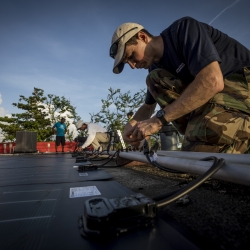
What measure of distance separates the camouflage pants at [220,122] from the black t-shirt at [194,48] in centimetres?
8

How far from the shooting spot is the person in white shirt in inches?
193

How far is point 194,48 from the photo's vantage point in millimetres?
925

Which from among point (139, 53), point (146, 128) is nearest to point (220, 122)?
point (146, 128)

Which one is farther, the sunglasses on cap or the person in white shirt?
the person in white shirt

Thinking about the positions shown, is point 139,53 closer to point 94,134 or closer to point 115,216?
point 115,216

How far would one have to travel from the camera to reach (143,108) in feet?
5.80

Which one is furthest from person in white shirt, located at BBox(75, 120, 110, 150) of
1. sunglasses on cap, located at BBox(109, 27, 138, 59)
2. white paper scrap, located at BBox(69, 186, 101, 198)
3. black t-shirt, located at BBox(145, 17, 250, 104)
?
white paper scrap, located at BBox(69, 186, 101, 198)

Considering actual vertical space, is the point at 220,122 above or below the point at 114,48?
below

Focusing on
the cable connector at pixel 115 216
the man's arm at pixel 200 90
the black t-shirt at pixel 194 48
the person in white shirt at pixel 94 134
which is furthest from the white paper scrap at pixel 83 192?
the person in white shirt at pixel 94 134

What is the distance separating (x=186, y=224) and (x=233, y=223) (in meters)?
0.11

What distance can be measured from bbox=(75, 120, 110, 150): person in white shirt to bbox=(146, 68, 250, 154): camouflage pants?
3.86m

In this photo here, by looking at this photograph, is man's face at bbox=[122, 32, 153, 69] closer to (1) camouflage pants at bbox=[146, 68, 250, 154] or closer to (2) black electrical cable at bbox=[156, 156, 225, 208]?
(1) camouflage pants at bbox=[146, 68, 250, 154]

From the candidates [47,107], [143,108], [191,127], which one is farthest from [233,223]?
[47,107]

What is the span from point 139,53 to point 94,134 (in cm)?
394
